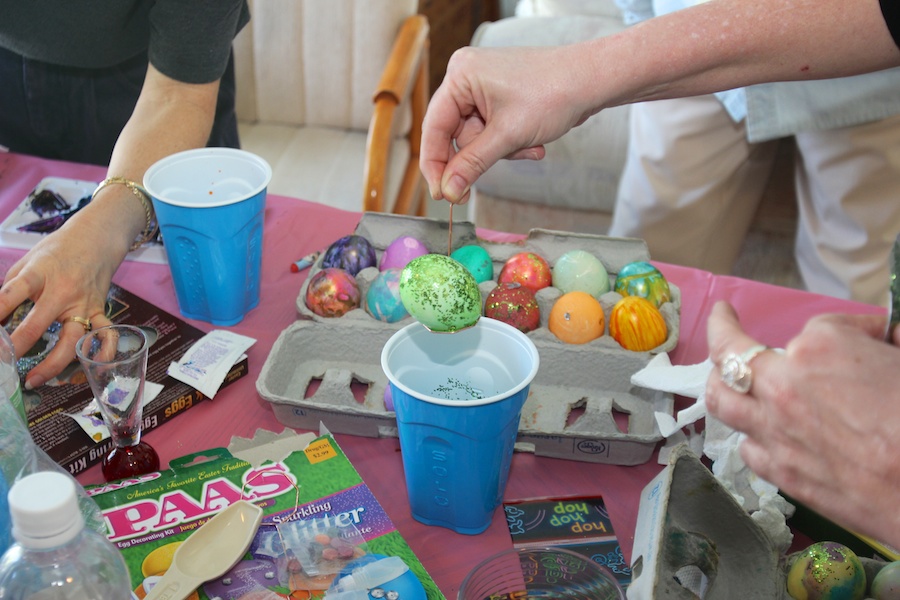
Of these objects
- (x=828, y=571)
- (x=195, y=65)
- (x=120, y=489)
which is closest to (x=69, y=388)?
(x=120, y=489)

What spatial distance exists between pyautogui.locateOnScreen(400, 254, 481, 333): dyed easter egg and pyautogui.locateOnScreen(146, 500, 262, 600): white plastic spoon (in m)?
0.28

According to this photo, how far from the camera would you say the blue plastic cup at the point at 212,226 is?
43.5 inches

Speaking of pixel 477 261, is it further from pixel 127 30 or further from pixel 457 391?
pixel 127 30

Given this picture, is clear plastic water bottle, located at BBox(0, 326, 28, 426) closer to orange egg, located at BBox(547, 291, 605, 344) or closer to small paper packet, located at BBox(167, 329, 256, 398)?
small paper packet, located at BBox(167, 329, 256, 398)

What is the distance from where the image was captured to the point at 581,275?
121cm

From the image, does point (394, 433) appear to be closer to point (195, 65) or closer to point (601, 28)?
point (195, 65)

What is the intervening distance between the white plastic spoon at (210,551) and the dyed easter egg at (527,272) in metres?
0.54

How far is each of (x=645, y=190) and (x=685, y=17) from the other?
122cm

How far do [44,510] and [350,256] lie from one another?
0.75 meters

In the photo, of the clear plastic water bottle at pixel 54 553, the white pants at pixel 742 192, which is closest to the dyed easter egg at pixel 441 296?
the clear plastic water bottle at pixel 54 553

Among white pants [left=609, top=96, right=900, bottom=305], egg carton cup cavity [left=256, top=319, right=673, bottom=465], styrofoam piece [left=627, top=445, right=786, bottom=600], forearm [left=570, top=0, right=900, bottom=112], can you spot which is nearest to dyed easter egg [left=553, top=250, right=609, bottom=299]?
egg carton cup cavity [left=256, top=319, right=673, bottom=465]

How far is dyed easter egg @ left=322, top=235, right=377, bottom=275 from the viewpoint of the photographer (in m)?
1.22

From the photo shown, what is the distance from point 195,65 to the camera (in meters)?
1.34

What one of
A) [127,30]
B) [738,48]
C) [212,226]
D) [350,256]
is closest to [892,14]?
[738,48]
